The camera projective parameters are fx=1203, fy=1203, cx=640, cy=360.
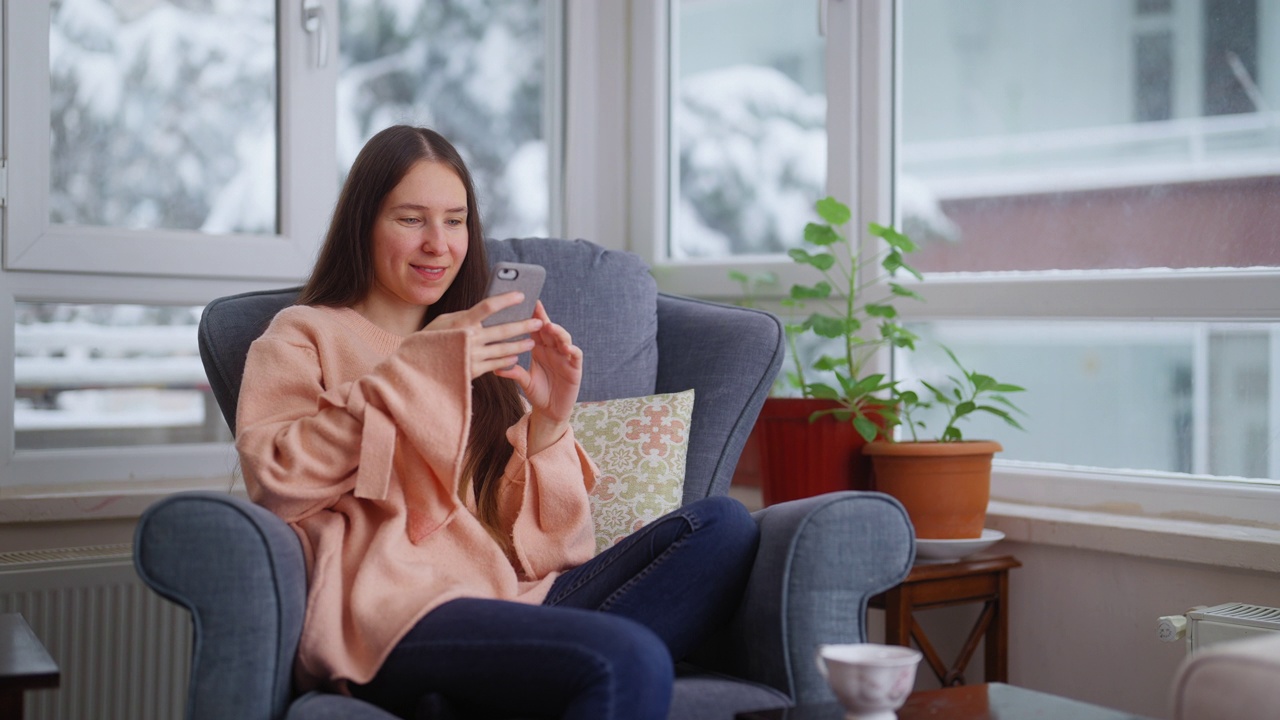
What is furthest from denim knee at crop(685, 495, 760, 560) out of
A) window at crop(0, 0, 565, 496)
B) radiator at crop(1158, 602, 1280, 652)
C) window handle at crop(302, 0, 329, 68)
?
window handle at crop(302, 0, 329, 68)

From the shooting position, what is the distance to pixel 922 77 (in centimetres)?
251

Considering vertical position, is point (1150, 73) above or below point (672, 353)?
above

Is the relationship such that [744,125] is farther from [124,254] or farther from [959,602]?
[124,254]

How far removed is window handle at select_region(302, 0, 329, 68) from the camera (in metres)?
2.58

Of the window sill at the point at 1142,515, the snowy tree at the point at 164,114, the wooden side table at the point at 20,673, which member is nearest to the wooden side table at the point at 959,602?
the window sill at the point at 1142,515

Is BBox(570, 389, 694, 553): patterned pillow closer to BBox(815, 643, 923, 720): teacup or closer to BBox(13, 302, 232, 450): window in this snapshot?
BBox(815, 643, 923, 720): teacup

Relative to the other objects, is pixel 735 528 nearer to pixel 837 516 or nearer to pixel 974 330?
pixel 837 516

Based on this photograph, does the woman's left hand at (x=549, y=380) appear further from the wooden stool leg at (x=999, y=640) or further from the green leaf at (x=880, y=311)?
the wooden stool leg at (x=999, y=640)

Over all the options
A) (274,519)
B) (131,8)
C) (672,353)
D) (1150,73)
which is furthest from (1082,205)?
(131,8)

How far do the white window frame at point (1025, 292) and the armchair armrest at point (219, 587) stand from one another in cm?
141

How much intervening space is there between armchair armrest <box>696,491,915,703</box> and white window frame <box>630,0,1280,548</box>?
747 mm

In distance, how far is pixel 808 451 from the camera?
224 centimetres

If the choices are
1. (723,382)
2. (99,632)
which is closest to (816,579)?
(723,382)

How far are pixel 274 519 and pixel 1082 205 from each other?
5.24 ft
